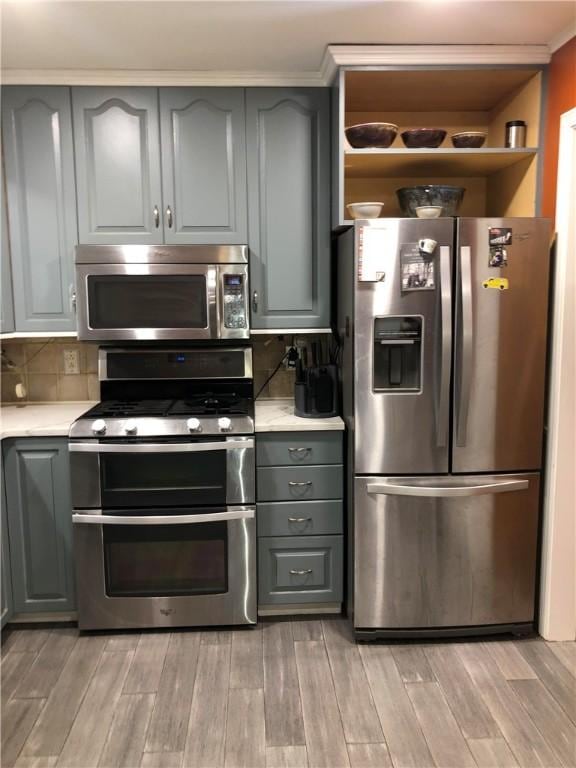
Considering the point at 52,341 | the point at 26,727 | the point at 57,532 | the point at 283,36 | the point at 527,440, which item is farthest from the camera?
the point at 52,341

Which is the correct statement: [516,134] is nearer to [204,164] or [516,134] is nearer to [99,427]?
[204,164]

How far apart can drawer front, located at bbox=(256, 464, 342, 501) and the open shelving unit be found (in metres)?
1.05

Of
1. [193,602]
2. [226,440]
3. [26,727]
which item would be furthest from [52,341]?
[26,727]

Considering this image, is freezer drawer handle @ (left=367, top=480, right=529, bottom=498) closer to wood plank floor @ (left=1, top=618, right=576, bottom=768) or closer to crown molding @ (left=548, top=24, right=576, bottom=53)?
wood plank floor @ (left=1, top=618, right=576, bottom=768)

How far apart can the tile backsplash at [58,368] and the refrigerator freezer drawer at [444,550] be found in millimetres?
914

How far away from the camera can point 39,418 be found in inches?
107

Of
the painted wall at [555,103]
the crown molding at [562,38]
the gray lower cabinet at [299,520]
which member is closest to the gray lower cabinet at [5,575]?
the gray lower cabinet at [299,520]

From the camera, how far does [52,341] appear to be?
9.95 ft

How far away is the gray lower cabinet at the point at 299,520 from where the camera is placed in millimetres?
2586

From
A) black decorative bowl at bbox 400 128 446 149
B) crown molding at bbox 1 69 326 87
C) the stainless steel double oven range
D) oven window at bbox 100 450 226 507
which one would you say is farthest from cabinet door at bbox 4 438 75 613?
black decorative bowl at bbox 400 128 446 149

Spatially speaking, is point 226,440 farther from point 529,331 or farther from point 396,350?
point 529,331

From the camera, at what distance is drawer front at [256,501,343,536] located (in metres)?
2.61

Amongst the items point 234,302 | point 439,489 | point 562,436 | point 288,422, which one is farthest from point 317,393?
point 562,436

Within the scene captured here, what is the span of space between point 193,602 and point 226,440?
719 millimetres
